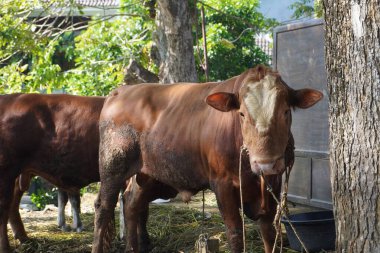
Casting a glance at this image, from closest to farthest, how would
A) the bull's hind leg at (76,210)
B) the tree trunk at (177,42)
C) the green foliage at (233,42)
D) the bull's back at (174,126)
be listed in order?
the bull's back at (174,126) → the bull's hind leg at (76,210) → the tree trunk at (177,42) → the green foliage at (233,42)

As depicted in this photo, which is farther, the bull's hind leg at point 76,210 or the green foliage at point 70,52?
the green foliage at point 70,52

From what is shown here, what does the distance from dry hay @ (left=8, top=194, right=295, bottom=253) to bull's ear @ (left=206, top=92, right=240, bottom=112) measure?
6.77 feet

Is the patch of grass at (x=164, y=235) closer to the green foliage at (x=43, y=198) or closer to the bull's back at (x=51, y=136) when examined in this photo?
the bull's back at (x=51, y=136)

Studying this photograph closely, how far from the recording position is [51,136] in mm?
8469

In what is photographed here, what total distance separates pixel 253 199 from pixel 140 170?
151 cm

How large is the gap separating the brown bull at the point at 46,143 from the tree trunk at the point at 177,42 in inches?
84.7

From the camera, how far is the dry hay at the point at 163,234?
8.09 meters

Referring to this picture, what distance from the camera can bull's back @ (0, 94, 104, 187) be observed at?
27.2 feet

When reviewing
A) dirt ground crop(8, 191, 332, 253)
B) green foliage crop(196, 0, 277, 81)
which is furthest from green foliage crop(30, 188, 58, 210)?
green foliage crop(196, 0, 277, 81)

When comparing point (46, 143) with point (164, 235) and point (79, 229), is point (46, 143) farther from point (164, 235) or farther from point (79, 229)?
point (164, 235)

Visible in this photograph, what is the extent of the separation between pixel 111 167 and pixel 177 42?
12.9ft

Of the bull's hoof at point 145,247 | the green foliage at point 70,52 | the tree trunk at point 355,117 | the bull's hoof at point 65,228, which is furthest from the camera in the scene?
the green foliage at point 70,52

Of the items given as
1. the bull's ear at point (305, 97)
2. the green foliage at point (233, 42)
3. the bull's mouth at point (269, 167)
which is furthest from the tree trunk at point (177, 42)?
the green foliage at point (233, 42)

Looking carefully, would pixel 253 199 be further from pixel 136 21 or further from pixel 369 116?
pixel 136 21
